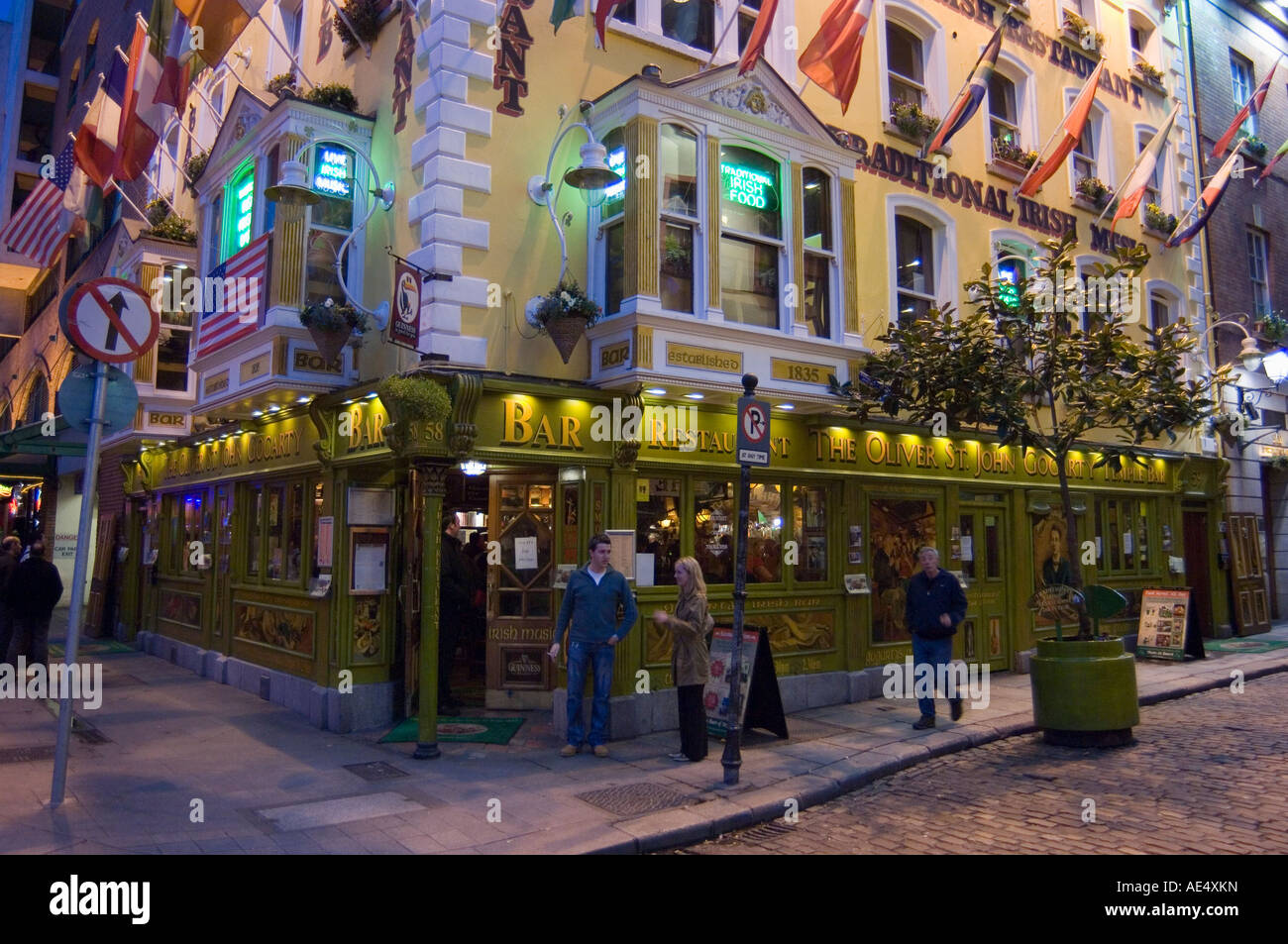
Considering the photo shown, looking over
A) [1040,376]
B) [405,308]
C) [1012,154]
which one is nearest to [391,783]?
[405,308]

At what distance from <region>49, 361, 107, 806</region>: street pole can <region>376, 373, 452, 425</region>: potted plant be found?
7.52ft

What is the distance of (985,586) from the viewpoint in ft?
43.7

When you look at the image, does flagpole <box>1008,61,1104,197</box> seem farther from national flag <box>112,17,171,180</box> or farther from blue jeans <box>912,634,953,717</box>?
national flag <box>112,17,171,180</box>

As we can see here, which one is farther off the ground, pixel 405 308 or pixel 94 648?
pixel 405 308

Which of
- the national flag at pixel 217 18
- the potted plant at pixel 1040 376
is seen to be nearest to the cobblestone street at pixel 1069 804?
the potted plant at pixel 1040 376

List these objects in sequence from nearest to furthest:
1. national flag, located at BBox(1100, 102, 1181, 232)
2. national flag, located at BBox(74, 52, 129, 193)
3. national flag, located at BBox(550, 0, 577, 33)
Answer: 1. national flag, located at BBox(550, 0, 577, 33)
2. national flag, located at BBox(74, 52, 129, 193)
3. national flag, located at BBox(1100, 102, 1181, 232)

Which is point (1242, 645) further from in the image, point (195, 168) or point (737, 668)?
point (195, 168)

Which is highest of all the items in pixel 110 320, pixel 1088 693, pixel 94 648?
pixel 110 320

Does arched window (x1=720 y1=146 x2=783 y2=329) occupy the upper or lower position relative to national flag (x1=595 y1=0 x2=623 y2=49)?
lower

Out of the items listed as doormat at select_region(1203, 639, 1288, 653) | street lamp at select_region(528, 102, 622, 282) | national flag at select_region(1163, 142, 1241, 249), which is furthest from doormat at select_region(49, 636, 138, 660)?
national flag at select_region(1163, 142, 1241, 249)

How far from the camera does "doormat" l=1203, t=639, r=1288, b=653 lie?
1542 centimetres

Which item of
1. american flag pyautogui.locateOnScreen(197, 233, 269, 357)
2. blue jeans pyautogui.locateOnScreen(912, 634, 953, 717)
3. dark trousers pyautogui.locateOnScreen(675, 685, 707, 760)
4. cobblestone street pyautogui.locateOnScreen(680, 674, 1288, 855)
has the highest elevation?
american flag pyautogui.locateOnScreen(197, 233, 269, 357)

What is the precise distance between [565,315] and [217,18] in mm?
5693

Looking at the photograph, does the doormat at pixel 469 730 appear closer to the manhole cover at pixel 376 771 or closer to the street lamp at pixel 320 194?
the manhole cover at pixel 376 771
